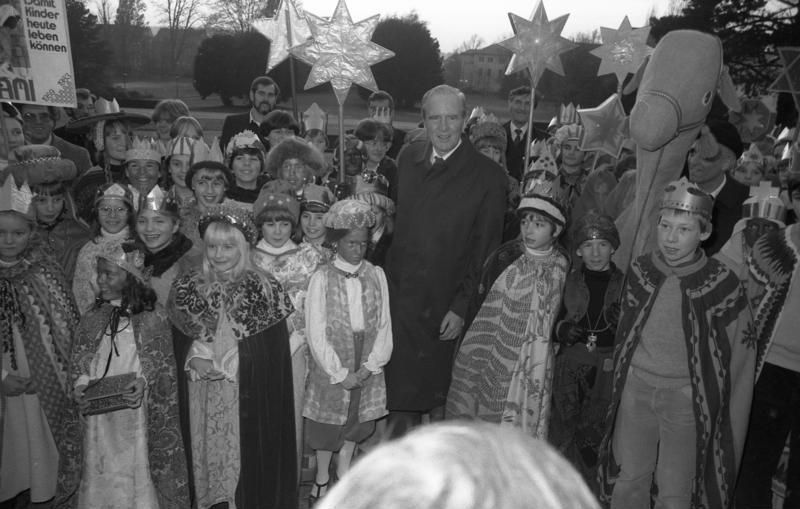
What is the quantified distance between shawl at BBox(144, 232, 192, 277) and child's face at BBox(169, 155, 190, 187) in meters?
1.29

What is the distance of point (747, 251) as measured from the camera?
4.17 m

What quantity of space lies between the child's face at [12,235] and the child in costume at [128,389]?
51cm

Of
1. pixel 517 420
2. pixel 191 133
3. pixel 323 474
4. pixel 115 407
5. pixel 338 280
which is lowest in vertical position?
pixel 323 474

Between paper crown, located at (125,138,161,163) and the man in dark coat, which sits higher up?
paper crown, located at (125,138,161,163)

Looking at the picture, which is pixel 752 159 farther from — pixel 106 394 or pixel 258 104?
pixel 106 394

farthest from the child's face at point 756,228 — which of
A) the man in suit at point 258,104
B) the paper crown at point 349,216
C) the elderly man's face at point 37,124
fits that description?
→ the elderly man's face at point 37,124

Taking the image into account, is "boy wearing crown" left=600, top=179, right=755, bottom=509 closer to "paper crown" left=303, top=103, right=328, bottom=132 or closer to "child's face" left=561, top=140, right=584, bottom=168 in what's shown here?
"child's face" left=561, top=140, right=584, bottom=168

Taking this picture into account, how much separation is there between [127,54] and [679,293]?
16922mm

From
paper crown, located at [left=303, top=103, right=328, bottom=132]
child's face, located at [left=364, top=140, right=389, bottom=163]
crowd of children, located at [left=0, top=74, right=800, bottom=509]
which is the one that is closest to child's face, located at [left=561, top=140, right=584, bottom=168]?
child's face, located at [left=364, top=140, right=389, bottom=163]

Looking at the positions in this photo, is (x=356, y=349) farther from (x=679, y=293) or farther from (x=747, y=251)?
(x=747, y=251)

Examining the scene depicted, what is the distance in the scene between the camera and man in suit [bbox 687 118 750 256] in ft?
16.9

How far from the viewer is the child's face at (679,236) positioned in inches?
143

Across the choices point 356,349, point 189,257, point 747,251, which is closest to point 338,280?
point 356,349

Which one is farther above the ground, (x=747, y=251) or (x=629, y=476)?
(x=747, y=251)
